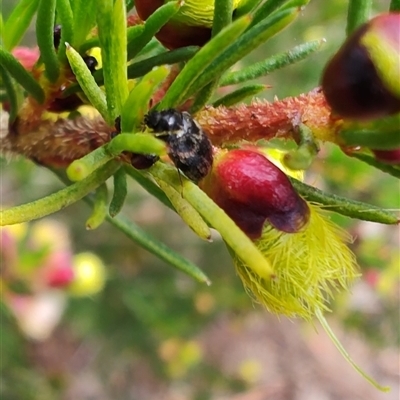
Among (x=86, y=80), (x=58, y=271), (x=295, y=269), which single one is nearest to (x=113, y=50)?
(x=86, y=80)

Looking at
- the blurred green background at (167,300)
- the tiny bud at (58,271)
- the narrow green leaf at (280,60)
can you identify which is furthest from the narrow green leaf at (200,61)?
the tiny bud at (58,271)

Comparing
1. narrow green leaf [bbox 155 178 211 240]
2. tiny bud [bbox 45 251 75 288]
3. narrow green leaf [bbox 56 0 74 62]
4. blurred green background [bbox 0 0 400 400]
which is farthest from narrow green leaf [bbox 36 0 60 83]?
tiny bud [bbox 45 251 75 288]

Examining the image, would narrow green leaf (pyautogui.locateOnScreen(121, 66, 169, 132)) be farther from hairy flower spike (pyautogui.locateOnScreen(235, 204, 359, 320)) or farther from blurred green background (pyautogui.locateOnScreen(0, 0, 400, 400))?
blurred green background (pyautogui.locateOnScreen(0, 0, 400, 400))

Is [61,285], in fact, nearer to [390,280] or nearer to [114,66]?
[390,280]

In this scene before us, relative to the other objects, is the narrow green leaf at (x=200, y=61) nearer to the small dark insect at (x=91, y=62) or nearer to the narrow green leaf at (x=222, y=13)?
the narrow green leaf at (x=222, y=13)

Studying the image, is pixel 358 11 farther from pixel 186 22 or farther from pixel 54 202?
pixel 54 202

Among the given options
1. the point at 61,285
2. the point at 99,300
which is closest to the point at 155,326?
the point at 99,300
